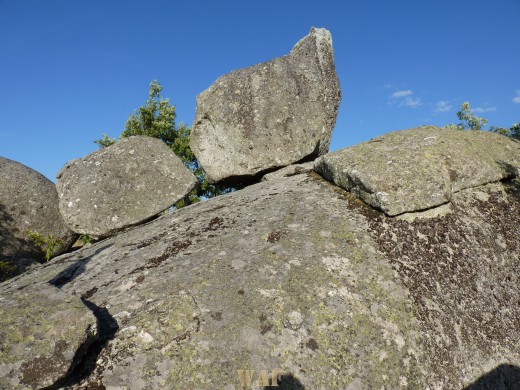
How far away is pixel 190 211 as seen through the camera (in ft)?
31.2

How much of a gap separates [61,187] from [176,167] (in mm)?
3249

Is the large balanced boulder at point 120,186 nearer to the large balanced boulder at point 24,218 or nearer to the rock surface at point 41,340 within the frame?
the large balanced boulder at point 24,218

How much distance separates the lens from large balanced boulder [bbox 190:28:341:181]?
1222 centimetres

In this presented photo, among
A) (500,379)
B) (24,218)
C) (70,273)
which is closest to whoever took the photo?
(500,379)

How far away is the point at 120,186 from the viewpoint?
36.1 ft

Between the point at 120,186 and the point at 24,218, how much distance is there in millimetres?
4836

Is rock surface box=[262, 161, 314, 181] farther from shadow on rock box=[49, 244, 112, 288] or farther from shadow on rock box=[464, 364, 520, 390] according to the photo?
shadow on rock box=[464, 364, 520, 390]

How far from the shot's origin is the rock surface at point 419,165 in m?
7.89

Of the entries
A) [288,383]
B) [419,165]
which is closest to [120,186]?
[419,165]

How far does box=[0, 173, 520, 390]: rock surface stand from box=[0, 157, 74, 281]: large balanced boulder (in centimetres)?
574

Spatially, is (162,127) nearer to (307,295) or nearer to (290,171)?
(290,171)

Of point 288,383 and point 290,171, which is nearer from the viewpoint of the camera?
point 288,383

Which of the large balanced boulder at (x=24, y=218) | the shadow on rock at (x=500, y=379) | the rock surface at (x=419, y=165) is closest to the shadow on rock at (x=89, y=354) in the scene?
the shadow on rock at (x=500, y=379)

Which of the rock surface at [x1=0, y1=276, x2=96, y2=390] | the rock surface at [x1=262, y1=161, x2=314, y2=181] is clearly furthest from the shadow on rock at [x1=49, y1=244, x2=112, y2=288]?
the rock surface at [x1=262, y1=161, x2=314, y2=181]
